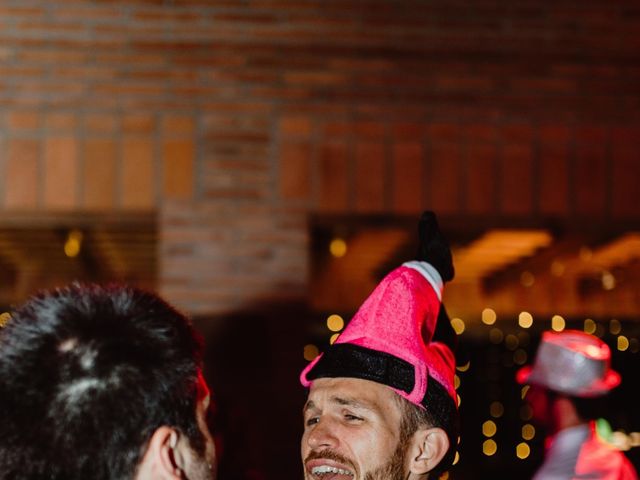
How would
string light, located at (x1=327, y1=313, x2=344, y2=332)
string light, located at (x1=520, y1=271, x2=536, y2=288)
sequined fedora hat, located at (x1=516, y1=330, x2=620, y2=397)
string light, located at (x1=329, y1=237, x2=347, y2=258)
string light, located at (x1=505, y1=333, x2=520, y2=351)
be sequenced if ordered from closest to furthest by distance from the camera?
sequined fedora hat, located at (x1=516, y1=330, x2=620, y2=397), string light, located at (x1=329, y1=237, x2=347, y2=258), string light, located at (x1=327, y1=313, x2=344, y2=332), string light, located at (x1=520, y1=271, x2=536, y2=288), string light, located at (x1=505, y1=333, x2=520, y2=351)

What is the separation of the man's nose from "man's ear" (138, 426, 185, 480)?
0.85 m

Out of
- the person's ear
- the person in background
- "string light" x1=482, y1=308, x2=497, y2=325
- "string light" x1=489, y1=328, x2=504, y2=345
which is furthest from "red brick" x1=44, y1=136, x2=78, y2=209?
"string light" x1=489, y1=328, x2=504, y2=345

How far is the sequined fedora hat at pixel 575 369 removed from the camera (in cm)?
388

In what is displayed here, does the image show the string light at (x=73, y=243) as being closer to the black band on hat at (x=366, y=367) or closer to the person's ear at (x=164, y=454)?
the black band on hat at (x=366, y=367)

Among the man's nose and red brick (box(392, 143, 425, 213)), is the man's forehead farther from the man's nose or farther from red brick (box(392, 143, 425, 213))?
red brick (box(392, 143, 425, 213))

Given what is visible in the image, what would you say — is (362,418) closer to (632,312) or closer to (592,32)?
(592,32)

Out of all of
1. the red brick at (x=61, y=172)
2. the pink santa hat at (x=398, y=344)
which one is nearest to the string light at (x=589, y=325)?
the red brick at (x=61, y=172)

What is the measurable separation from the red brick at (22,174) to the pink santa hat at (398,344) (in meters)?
2.48

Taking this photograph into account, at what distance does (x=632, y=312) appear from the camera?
625 cm

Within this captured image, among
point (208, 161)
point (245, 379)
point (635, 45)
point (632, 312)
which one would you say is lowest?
point (632, 312)

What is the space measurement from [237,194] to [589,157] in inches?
65.7

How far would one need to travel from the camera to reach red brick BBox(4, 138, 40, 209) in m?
4.59

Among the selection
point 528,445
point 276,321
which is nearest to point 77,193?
point 276,321


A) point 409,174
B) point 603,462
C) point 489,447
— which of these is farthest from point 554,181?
point 489,447
